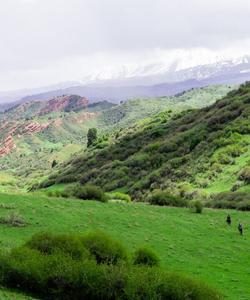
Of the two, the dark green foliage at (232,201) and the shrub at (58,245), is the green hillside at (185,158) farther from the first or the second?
the shrub at (58,245)

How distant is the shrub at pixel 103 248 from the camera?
28320 millimetres

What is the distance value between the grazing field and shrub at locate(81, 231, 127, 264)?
507 centimetres

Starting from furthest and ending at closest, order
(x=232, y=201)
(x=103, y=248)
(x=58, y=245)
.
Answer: (x=232, y=201), (x=103, y=248), (x=58, y=245)

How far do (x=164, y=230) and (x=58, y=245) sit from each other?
54.6 feet

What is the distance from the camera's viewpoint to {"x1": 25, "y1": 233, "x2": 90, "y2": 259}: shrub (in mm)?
26969

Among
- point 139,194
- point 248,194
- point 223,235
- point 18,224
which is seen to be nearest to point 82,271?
point 18,224

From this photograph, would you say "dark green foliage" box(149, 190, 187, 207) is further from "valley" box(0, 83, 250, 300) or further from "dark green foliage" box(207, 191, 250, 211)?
"dark green foliage" box(207, 191, 250, 211)

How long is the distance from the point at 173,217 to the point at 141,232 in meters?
6.64

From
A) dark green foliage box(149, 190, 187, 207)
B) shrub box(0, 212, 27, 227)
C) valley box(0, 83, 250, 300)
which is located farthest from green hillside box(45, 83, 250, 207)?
shrub box(0, 212, 27, 227)

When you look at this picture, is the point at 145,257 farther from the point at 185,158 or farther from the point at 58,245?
the point at 185,158

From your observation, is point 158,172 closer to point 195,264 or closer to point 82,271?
point 195,264

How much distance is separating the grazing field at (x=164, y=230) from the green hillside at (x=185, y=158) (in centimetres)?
1127

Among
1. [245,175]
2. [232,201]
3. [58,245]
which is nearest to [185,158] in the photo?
[245,175]

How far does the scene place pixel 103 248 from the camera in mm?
28578
